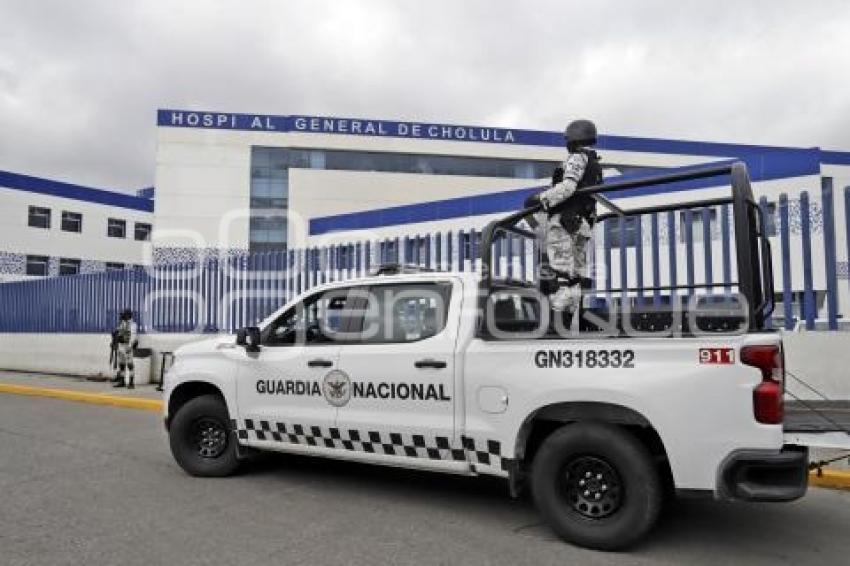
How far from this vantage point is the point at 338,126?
50969 millimetres

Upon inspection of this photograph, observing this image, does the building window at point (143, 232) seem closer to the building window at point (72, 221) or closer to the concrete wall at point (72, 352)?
the building window at point (72, 221)

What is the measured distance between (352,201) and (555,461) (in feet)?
156

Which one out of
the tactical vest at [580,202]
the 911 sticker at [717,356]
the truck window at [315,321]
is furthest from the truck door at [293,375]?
the 911 sticker at [717,356]

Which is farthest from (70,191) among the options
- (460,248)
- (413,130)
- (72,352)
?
(460,248)

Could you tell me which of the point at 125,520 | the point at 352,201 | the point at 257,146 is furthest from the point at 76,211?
the point at 125,520

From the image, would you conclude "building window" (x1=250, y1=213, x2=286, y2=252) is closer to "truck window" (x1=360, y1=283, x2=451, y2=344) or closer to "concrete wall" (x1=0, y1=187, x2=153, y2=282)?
"concrete wall" (x1=0, y1=187, x2=153, y2=282)

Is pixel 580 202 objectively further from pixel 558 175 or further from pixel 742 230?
pixel 742 230

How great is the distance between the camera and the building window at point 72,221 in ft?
149

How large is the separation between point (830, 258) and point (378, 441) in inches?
234

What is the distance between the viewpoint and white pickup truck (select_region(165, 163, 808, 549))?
3.89 meters

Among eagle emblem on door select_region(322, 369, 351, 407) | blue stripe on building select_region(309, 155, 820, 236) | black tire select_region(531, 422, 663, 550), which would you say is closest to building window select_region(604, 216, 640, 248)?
blue stripe on building select_region(309, 155, 820, 236)

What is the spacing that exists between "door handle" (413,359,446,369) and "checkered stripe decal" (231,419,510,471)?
1.62 ft

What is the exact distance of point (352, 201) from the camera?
50.8m

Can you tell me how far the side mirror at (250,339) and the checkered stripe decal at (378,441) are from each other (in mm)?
618
